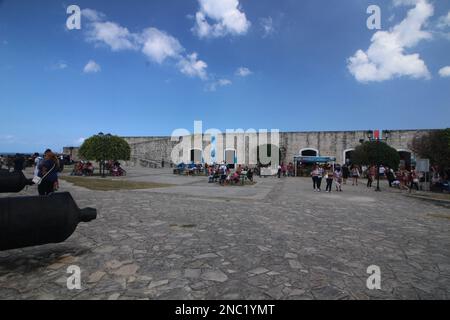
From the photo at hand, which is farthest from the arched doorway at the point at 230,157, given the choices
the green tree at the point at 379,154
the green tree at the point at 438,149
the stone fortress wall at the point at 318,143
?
the green tree at the point at 438,149

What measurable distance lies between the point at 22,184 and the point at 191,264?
3.34 metres

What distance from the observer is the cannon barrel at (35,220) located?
252 cm

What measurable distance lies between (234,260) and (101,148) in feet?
58.5

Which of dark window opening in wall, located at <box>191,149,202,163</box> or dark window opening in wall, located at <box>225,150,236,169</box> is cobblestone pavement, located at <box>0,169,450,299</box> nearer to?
dark window opening in wall, located at <box>225,150,236,169</box>

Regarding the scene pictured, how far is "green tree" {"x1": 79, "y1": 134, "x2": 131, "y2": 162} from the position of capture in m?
18.6

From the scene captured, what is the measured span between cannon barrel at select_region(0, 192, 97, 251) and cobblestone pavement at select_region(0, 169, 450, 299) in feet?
1.42

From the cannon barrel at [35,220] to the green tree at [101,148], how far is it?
674 inches

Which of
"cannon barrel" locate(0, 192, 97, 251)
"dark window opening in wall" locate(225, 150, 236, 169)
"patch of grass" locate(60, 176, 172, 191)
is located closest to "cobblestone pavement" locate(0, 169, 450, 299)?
"cannon barrel" locate(0, 192, 97, 251)

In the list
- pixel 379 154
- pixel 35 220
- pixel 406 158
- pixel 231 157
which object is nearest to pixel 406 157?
pixel 406 158

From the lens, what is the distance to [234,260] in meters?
3.34

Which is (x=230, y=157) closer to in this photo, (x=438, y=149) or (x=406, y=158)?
(x=406, y=158)

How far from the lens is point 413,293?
2611 millimetres

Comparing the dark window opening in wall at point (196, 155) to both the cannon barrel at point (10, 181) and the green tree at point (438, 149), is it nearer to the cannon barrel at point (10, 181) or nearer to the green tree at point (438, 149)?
the green tree at point (438, 149)
